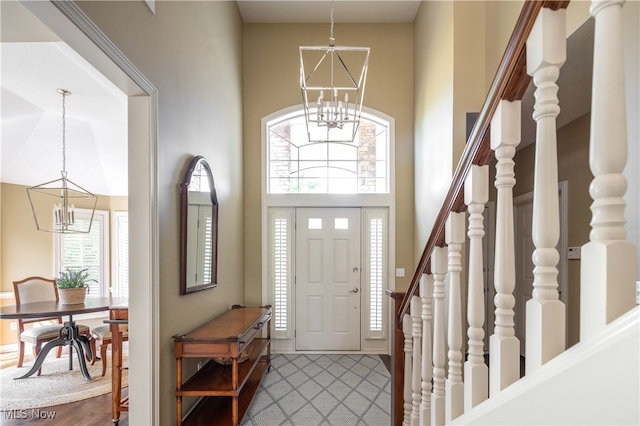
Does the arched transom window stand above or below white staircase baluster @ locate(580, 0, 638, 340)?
above

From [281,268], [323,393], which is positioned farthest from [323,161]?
[323,393]

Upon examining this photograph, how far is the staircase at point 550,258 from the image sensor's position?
23.0 inches

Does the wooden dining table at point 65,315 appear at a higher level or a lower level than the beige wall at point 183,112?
lower

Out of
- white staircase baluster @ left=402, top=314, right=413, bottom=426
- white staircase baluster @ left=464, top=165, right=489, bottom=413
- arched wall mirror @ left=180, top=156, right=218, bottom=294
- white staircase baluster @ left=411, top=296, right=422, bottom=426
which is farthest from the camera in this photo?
arched wall mirror @ left=180, top=156, right=218, bottom=294

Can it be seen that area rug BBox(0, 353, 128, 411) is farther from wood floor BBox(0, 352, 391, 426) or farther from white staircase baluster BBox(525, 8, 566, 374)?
white staircase baluster BBox(525, 8, 566, 374)

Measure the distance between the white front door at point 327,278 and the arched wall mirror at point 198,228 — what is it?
150 cm

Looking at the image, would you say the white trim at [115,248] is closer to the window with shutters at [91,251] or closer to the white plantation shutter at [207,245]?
the window with shutters at [91,251]

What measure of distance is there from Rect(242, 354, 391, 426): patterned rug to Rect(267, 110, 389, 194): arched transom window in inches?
83.4

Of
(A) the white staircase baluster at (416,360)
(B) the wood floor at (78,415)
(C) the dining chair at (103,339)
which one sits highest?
(A) the white staircase baluster at (416,360)

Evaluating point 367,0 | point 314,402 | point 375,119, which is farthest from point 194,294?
point 367,0

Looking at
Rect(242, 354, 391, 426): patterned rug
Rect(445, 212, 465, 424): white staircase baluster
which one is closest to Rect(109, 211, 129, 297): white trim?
Rect(242, 354, 391, 426): patterned rug

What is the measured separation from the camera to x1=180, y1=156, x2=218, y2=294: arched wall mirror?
253 centimetres

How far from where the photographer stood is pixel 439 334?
1.36m

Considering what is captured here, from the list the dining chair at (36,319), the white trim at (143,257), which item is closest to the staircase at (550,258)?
the white trim at (143,257)
